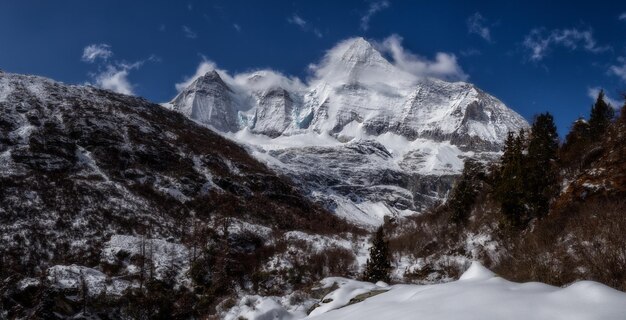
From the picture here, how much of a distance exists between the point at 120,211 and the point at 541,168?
187 ft

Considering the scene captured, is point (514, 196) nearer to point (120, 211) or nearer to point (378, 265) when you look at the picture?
point (378, 265)

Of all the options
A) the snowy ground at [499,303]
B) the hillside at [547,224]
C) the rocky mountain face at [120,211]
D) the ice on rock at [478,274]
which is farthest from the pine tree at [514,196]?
the snowy ground at [499,303]

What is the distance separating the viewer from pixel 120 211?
67875 mm

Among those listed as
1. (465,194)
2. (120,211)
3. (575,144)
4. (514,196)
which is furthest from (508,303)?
(120,211)

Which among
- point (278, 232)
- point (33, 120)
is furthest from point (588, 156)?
point (33, 120)

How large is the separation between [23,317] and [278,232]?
4631 cm

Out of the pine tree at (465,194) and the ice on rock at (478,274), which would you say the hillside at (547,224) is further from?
the ice on rock at (478,274)

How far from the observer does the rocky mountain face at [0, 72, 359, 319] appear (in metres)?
45.9

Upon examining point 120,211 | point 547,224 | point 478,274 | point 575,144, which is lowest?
point 478,274

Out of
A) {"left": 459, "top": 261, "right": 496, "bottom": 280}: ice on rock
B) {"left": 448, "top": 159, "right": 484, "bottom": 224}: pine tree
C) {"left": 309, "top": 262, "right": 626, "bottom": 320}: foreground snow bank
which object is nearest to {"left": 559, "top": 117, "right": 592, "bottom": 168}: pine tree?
{"left": 448, "top": 159, "right": 484, "bottom": 224}: pine tree

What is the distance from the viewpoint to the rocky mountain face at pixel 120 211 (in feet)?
151

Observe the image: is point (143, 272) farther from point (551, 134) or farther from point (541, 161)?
point (551, 134)

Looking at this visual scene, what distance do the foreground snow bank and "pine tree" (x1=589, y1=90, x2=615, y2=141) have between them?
37.0 meters

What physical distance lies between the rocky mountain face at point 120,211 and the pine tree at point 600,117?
34473 mm
